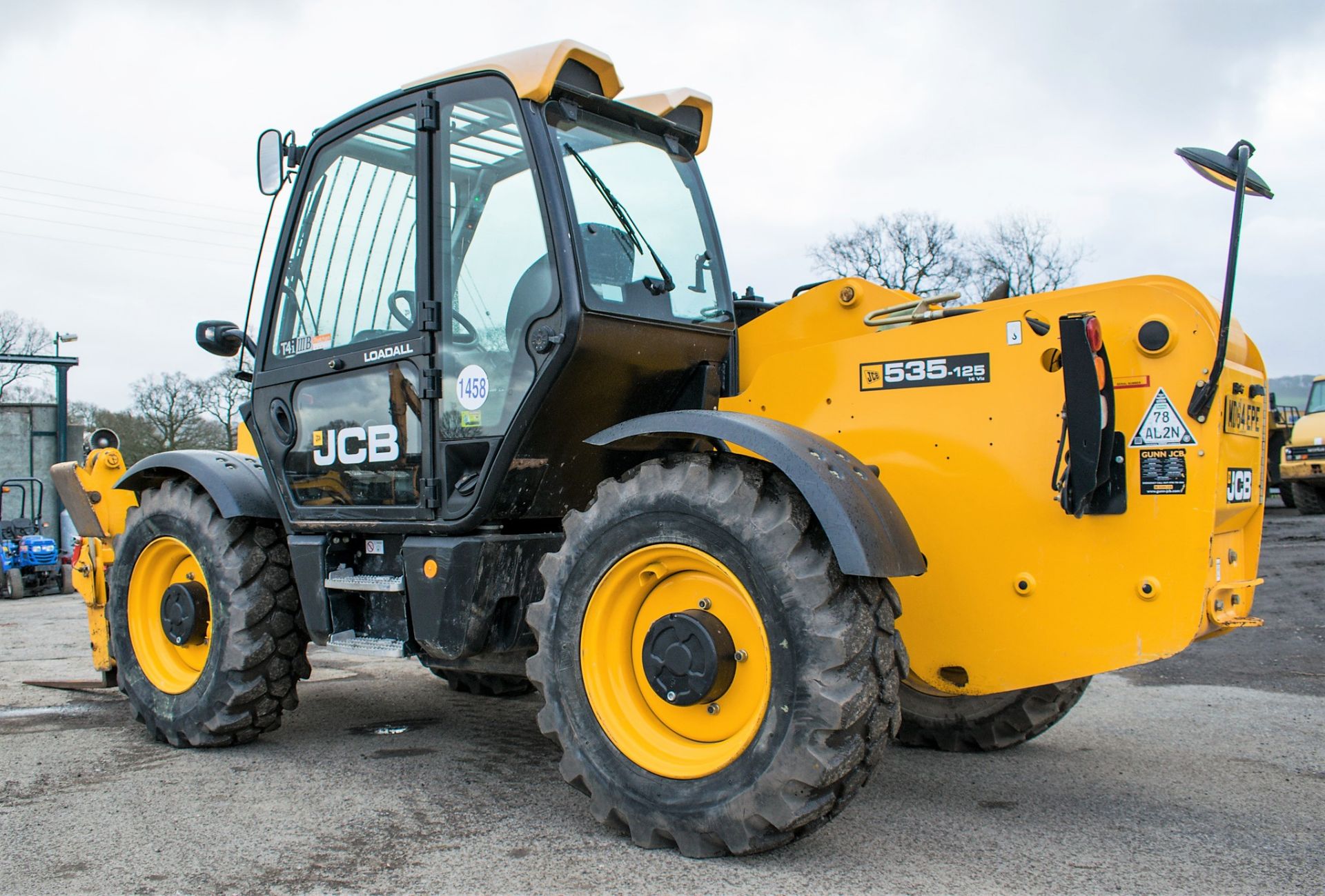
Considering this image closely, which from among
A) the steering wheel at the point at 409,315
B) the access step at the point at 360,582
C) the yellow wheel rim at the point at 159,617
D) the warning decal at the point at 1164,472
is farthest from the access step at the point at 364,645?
the warning decal at the point at 1164,472

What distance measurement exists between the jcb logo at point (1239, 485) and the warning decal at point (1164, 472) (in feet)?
0.89

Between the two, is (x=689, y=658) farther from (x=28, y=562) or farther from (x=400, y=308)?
(x=28, y=562)

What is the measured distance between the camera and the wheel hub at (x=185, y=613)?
481cm

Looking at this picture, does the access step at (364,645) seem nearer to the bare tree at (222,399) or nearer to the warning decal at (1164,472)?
the warning decal at (1164,472)

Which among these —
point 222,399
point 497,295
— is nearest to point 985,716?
point 497,295

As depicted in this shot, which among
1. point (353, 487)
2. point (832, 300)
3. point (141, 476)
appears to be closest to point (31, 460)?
point (141, 476)

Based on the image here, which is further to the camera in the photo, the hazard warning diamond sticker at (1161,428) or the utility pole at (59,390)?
the utility pole at (59,390)

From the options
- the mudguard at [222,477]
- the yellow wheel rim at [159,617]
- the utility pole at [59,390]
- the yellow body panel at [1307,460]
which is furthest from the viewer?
the yellow body panel at [1307,460]

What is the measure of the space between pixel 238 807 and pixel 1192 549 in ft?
10.8

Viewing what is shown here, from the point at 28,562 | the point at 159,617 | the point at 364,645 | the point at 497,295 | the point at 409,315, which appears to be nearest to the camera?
the point at 497,295

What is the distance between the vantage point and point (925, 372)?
11.8 ft

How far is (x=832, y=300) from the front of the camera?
4000 mm

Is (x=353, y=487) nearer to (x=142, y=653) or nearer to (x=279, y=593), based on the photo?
(x=279, y=593)

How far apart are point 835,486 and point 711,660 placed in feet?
2.11
